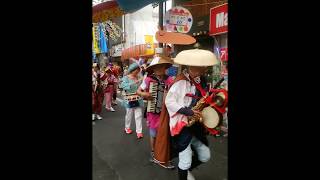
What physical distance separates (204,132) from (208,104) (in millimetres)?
496

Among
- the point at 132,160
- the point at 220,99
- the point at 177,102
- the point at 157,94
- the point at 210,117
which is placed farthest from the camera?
the point at 132,160

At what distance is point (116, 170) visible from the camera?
15.5 feet

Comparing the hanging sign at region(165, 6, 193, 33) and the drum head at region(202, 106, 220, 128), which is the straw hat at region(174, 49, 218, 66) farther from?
the hanging sign at region(165, 6, 193, 33)

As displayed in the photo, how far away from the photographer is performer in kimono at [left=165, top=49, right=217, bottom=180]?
11.2 feet

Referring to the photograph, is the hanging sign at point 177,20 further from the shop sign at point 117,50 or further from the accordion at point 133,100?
the shop sign at point 117,50

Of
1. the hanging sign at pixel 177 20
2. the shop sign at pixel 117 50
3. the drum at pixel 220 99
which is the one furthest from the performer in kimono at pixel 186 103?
the shop sign at pixel 117 50

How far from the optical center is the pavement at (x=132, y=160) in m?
4.49

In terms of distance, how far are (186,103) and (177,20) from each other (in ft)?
18.1

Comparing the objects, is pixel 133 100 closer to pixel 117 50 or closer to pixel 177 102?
pixel 177 102

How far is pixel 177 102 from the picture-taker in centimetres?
349

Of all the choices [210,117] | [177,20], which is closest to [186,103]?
[210,117]

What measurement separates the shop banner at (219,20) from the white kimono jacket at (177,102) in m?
5.31

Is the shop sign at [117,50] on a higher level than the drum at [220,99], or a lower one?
higher

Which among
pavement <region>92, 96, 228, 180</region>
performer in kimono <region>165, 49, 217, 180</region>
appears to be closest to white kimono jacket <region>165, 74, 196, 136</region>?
performer in kimono <region>165, 49, 217, 180</region>
